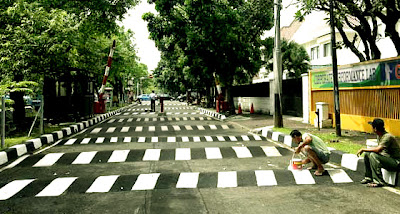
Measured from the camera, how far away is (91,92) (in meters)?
20.5

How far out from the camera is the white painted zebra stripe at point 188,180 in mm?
5914

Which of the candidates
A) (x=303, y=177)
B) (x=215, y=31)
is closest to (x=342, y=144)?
(x=303, y=177)

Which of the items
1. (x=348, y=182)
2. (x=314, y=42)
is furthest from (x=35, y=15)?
(x=314, y=42)

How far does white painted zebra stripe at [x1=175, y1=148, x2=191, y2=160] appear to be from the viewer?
8.51 metres

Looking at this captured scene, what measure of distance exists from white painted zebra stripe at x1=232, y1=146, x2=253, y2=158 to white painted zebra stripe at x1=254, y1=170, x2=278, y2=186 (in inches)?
75.8

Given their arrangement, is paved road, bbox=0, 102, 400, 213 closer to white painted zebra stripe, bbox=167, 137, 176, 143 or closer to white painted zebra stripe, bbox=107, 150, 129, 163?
white painted zebra stripe, bbox=107, 150, 129, 163

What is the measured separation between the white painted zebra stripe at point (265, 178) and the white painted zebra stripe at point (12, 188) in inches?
147

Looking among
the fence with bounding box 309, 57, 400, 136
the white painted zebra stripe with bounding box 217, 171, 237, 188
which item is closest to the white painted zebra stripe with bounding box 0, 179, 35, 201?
the white painted zebra stripe with bounding box 217, 171, 237, 188

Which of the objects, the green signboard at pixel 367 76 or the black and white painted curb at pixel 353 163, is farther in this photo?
the green signboard at pixel 367 76

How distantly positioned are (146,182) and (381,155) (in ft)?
12.1

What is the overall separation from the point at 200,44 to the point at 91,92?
21.1 feet

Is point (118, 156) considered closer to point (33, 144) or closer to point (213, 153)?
point (213, 153)

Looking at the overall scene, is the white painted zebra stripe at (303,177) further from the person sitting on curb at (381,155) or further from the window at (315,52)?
the window at (315,52)

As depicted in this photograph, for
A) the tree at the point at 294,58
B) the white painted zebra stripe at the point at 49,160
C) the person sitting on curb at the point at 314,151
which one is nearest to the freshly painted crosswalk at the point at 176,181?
the person sitting on curb at the point at 314,151
